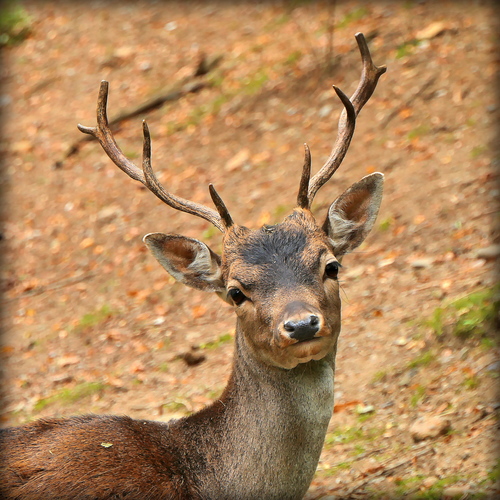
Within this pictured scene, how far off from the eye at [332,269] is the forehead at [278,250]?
9 cm

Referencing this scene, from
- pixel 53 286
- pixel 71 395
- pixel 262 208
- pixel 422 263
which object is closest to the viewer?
pixel 71 395

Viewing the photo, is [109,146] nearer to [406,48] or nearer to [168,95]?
[406,48]

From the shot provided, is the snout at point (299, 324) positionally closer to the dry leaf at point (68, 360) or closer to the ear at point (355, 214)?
the ear at point (355, 214)

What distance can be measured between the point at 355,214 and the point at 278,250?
0.78 metres

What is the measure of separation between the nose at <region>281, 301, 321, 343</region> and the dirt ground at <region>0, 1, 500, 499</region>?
1770 mm

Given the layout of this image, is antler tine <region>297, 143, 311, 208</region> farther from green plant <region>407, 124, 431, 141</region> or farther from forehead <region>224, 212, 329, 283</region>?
green plant <region>407, 124, 431, 141</region>

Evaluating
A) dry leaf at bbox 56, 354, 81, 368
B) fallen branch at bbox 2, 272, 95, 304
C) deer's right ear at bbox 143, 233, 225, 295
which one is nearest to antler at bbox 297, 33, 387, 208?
deer's right ear at bbox 143, 233, 225, 295

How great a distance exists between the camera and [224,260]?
516cm

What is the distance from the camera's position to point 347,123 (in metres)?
5.53

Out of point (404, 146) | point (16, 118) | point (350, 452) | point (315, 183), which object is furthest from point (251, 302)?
point (16, 118)

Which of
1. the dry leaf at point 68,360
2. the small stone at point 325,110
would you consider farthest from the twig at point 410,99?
the dry leaf at point 68,360

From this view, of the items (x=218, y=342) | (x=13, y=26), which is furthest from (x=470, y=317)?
(x=13, y=26)

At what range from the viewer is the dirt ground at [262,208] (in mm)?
6363

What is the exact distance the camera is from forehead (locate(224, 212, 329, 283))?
15.7 feet
